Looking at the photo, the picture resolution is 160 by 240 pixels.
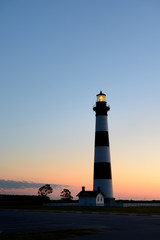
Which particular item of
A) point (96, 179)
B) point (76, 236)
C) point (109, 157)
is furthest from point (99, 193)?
point (76, 236)

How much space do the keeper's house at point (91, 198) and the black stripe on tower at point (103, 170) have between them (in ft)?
9.06

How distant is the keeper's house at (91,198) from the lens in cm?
6184

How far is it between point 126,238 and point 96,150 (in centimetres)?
4820

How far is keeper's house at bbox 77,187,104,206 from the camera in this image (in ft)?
203

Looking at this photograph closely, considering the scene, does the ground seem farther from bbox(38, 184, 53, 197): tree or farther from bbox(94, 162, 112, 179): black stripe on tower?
bbox(38, 184, 53, 197): tree

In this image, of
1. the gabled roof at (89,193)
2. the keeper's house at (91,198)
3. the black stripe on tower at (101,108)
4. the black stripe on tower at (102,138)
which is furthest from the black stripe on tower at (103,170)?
the black stripe on tower at (101,108)

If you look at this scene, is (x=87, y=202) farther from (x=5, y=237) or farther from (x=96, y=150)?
(x=5, y=237)

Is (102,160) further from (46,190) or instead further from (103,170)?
(46,190)

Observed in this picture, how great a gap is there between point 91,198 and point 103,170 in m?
6.29

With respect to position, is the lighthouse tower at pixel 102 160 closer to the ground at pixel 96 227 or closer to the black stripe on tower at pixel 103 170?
the black stripe on tower at pixel 103 170

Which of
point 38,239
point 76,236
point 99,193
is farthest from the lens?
point 99,193

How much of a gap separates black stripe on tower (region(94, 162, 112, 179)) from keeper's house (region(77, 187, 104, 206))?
276 centimetres

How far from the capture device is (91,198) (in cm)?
6294

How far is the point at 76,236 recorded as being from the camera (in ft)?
49.2
